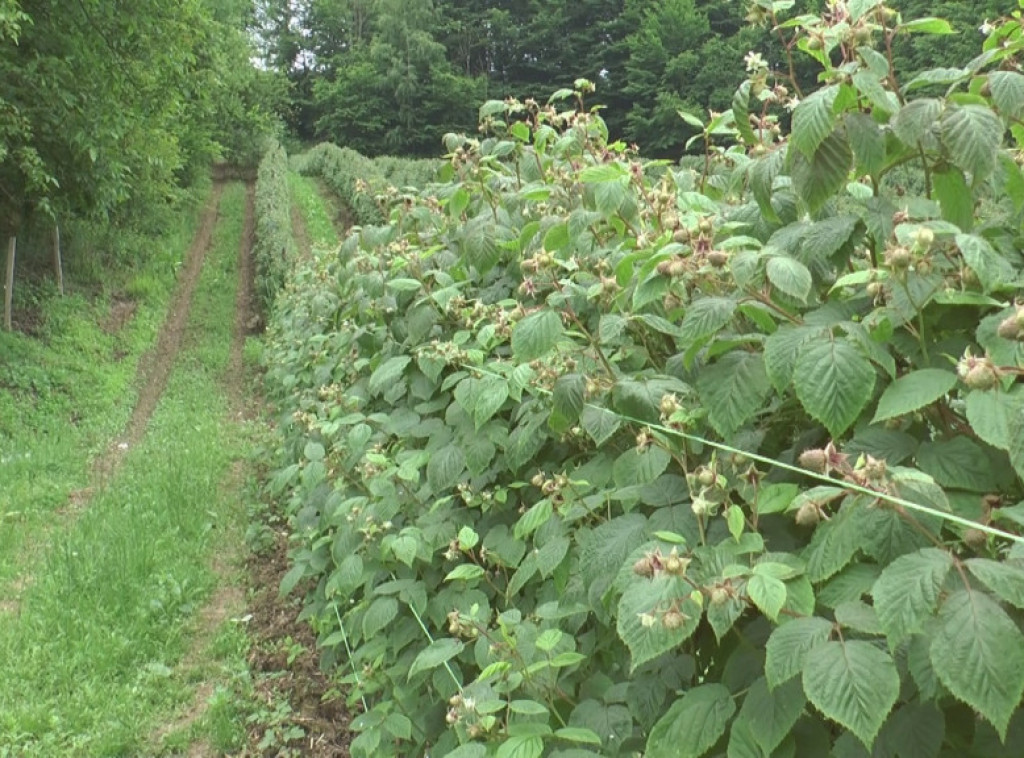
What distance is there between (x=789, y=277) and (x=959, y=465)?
39 cm

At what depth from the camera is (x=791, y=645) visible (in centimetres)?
114

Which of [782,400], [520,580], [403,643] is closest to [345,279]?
[403,643]

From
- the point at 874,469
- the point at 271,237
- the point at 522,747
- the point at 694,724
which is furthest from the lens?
the point at 271,237

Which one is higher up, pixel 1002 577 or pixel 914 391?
pixel 914 391

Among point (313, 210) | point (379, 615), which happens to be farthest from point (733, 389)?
point (313, 210)

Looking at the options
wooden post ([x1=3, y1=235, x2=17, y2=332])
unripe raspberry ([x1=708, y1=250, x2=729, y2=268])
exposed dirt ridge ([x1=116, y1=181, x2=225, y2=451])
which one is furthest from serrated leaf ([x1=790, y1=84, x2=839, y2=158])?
wooden post ([x1=3, y1=235, x2=17, y2=332])

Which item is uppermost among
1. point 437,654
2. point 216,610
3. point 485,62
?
point 485,62

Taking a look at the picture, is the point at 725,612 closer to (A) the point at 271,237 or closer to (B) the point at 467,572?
(B) the point at 467,572

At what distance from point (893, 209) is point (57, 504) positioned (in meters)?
6.96

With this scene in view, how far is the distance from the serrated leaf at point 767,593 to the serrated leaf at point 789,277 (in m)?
0.46

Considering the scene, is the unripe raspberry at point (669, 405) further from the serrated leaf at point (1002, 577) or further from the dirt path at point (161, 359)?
the dirt path at point (161, 359)

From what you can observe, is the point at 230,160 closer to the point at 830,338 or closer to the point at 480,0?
the point at 480,0

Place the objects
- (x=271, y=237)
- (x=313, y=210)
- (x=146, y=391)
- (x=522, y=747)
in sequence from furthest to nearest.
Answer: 1. (x=313, y=210)
2. (x=271, y=237)
3. (x=146, y=391)
4. (x=522, y=747)

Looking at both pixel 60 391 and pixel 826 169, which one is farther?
pixel 60 391
